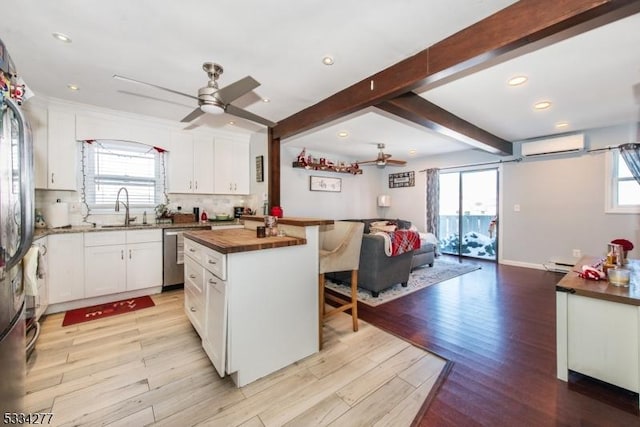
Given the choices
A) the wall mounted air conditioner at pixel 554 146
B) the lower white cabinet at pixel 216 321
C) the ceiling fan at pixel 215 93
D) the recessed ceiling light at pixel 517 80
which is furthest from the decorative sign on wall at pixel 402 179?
the lower white cabinet at pixel 216 321

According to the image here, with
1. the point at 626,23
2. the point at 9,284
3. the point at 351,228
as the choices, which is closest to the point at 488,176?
the point at 626,23

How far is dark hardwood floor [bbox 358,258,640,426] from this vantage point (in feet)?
5.03

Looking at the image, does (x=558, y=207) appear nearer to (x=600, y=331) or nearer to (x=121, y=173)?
(x=600, y=331)

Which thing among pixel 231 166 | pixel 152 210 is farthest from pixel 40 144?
pixel 231 166

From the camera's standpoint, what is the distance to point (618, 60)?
2221mm

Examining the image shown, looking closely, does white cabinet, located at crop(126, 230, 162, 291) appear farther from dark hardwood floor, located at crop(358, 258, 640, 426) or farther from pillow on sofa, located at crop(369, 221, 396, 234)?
pillow on sofa, located at crop(369, 221, 396, 234)

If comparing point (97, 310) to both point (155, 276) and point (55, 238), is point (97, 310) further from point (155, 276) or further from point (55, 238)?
point (55, 238)

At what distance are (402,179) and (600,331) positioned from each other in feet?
18.2

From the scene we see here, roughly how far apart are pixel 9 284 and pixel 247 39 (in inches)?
79.6

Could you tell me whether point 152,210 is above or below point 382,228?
above

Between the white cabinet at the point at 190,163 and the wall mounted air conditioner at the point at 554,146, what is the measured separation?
5648mm

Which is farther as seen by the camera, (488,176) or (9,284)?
(488,176)

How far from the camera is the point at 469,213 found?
236 inches

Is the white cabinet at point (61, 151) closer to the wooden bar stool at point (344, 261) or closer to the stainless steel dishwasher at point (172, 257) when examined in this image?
the stainless steel dishwasher at point (172, 257)
